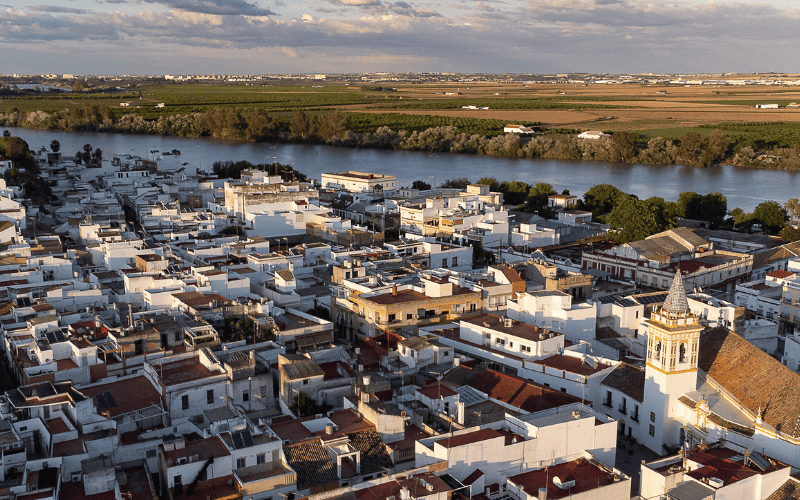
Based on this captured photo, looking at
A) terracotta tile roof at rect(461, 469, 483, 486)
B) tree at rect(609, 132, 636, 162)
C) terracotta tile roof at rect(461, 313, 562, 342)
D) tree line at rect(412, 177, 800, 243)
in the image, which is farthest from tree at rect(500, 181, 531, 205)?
terracotta tile roof at rect(461, 469, 483, 486)

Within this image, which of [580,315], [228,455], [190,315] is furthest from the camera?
[580,315]

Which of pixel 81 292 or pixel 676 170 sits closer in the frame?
pixel 81 292

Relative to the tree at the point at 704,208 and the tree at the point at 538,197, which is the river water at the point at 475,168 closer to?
the tree at the point at 704,208

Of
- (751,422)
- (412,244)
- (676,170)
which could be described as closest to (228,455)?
(751,422)

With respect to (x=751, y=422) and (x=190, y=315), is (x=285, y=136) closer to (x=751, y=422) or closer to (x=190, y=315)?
(x=190, y=315)

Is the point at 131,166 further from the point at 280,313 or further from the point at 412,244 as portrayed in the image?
the point at 280,313

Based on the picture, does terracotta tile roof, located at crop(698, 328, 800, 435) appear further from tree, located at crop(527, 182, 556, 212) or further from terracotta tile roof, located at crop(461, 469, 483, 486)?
tree, located at crop(527, 182, 556, 212)

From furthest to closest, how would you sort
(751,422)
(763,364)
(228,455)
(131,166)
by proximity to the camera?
(131,166)
(763,364)
(751,422)
(228,455)
